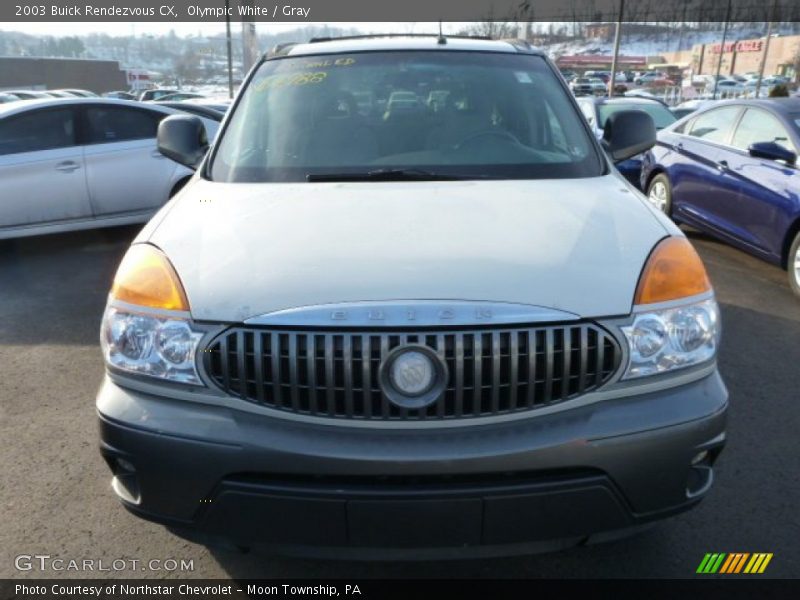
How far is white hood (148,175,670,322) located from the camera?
6.48 feet

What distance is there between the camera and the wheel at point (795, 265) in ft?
18.2

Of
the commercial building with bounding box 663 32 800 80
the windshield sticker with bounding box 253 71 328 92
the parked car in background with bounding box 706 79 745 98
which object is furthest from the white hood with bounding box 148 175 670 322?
the commercial building with bounding box 663 32 800 80

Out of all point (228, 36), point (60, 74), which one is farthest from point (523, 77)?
point (60, 74)

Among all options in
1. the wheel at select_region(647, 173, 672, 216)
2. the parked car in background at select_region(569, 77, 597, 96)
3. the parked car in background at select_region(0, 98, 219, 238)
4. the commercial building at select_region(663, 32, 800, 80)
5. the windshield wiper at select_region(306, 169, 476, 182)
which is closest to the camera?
the windshield wiper at select_region(306, 169, 476, 182)

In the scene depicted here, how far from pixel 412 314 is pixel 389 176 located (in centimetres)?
112

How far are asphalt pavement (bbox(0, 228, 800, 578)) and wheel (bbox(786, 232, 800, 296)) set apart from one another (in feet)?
1.44

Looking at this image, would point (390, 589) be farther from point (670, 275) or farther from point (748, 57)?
point (748, 57)

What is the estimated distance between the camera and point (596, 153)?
306cm

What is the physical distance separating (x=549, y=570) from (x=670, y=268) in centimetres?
118

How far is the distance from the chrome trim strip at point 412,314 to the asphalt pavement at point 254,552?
1.08m

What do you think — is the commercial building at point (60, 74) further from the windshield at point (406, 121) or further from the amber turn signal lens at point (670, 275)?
the amber turn signal lens at point (670, 275)

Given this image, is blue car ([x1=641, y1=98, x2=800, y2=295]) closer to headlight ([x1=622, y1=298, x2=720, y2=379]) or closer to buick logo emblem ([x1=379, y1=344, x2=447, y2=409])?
headlight ([x1=622, y1=298, x2=720, y2=379])

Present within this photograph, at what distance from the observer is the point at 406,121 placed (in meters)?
3.22

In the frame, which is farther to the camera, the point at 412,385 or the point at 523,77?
the point at 523,77
